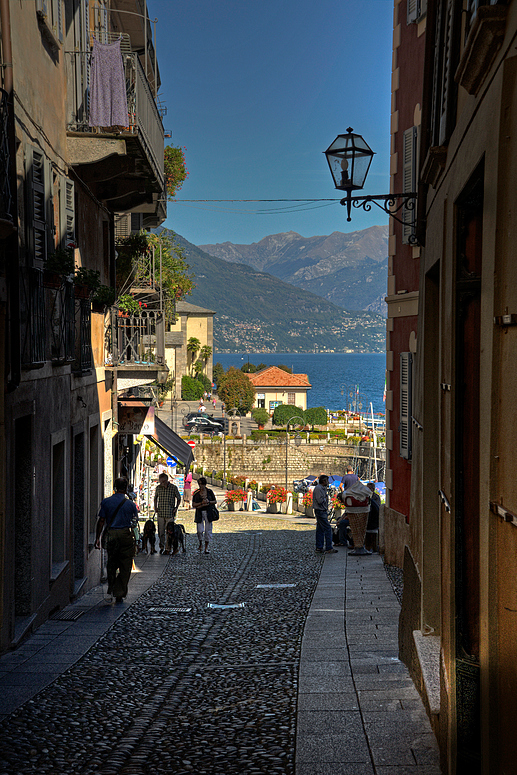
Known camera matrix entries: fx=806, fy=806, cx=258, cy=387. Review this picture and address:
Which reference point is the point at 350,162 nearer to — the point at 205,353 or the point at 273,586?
the point at 273,586

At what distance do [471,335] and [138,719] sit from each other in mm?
3653

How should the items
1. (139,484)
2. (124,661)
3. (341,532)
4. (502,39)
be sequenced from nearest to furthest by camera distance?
(502,39) < (124,661) < (341,532) < (139,484)

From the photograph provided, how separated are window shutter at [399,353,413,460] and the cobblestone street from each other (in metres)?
3.00

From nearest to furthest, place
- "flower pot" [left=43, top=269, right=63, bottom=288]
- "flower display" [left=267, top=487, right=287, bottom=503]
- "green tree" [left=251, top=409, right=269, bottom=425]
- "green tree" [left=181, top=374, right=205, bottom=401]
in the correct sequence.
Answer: "flower pot" [left=43, top=269, right=63, bottom=288], "flower display" [left=267, top=487, right=287, bottom=503], "green tree" [left=251, top=409, right=269, bottom=425], "green tree" [left=181, top=374, right=205, bottom=401]

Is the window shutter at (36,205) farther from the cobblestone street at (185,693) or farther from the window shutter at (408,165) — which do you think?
the window shutter at (408,165)

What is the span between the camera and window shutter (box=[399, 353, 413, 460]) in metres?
13.1

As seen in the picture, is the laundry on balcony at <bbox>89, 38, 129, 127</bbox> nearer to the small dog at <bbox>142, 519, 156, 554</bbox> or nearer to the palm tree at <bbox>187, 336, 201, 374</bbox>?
the small dog at <bbox>142, 519, 156, 554</bbox>

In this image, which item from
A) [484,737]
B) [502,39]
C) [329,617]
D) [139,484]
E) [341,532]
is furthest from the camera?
[139,484]

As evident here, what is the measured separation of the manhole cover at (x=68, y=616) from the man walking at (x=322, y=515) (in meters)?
5.77

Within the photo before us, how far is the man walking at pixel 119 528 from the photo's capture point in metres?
10.2

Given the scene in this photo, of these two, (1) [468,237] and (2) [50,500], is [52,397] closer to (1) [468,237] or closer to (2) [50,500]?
(2) [50,500]

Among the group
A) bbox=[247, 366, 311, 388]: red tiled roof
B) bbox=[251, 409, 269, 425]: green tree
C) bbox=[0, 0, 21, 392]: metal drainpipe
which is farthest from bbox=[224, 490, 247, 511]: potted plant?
bbox=[247, 366, 311, 388]: red tiled roof

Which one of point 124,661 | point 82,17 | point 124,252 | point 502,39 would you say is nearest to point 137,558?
point 124,252

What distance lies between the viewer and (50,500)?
31.9ft
